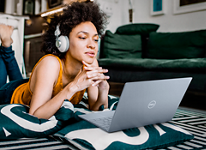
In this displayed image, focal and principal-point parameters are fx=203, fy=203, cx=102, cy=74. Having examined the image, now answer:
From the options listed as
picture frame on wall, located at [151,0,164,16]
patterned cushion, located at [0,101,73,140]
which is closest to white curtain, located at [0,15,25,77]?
patterned cushion, located at [0,101,73,140]

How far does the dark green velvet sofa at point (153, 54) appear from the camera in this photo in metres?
1.78

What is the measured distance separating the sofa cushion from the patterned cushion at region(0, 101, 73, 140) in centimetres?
185

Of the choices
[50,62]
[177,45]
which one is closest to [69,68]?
[50,62]

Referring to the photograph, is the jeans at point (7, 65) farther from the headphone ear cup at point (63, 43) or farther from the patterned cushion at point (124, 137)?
the patterned cushion at point (124, 137)

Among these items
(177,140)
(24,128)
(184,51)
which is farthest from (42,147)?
(184,51)

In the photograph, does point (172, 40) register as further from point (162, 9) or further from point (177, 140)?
point (177, 140)

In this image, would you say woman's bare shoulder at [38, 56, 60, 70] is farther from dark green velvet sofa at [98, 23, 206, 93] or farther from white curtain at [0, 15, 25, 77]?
white curtain at [0, 15, 25, 77]

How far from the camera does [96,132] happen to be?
0.78 m

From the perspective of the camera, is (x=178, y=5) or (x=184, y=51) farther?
(x=178, y=5)

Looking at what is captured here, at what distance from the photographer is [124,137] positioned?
29.6 inches

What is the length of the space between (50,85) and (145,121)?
461 millimetres

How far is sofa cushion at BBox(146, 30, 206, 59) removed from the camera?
229 centimetres

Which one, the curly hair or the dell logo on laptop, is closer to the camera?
the dell logo on laptop

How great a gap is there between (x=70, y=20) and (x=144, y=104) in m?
0.58
